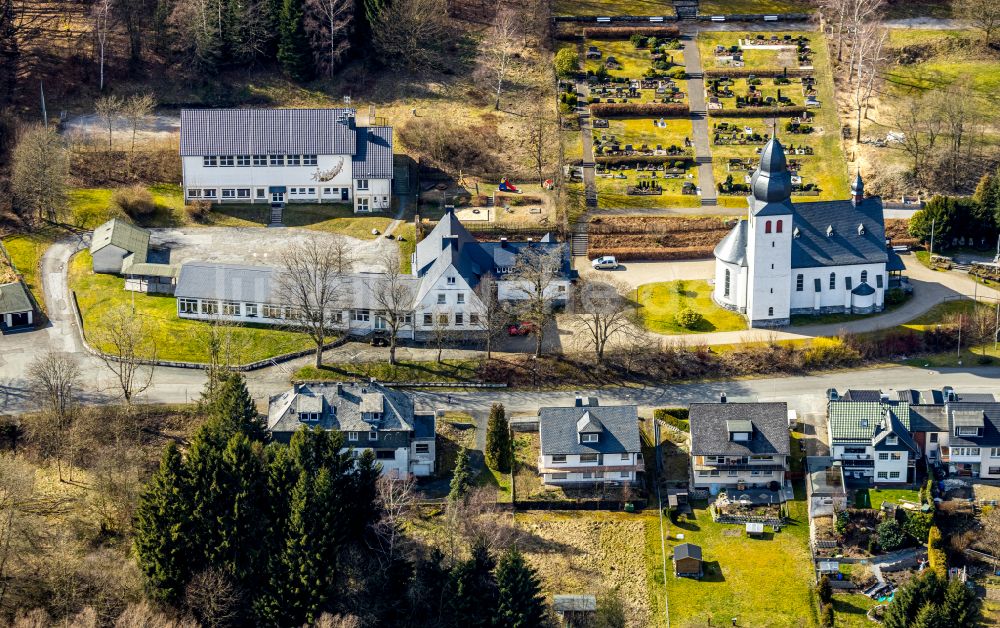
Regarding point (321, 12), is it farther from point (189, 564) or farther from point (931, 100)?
point (189, 564)

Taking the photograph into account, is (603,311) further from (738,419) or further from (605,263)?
(738,419)

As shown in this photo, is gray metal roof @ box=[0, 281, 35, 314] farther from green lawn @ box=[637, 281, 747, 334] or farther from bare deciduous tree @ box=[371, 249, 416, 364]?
green lawn @ box=[637, 281, 747, 334]

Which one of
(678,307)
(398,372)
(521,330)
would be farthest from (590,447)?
(678,307)

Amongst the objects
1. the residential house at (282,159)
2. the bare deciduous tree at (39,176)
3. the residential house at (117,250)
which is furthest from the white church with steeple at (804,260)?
the bare deciduous tree at (39,176)

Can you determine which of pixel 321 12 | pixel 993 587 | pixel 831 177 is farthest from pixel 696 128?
pixel 993 587

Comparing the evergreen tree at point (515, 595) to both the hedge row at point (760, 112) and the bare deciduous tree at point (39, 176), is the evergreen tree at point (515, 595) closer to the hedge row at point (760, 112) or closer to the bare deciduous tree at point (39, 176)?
the bare deciduous tree at point (39, 176)

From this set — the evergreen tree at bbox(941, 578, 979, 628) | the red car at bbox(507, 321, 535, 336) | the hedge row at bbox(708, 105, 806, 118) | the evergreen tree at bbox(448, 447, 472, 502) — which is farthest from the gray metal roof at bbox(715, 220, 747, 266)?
the evergreen tree at bbox(941, 578, 979, 628)
